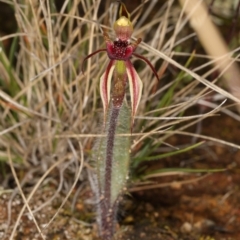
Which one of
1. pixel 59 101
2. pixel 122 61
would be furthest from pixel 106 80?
pixel 59 101

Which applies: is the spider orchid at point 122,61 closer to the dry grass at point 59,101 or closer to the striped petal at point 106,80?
the striped petal at point 106,80

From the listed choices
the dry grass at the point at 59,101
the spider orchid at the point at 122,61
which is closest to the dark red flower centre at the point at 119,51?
the spider orchid at the point at 122,61

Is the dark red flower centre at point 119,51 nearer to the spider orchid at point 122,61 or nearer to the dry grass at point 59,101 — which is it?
the spider orchid at point 122,61

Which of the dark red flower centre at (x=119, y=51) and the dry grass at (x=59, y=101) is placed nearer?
the dark red flower centre at (x=119, y=51)

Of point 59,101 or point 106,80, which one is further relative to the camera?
point 59,101

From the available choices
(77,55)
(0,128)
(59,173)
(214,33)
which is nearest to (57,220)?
(59,173)

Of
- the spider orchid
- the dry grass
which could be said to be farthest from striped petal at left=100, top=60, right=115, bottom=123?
the dry grass

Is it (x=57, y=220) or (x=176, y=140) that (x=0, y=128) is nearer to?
(x=57, y=220)

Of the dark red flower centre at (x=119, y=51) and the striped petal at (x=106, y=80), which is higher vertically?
the dark red flower centre at (x=119, y=51)

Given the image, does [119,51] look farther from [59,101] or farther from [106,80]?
[59,101]

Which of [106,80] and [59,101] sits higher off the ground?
[106,80]

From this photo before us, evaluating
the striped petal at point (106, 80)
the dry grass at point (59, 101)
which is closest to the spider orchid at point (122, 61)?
the striped petal at point (106, 80)

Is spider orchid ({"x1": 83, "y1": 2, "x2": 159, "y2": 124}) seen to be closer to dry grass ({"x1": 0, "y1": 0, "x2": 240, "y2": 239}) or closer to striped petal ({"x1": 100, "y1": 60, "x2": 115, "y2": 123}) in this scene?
striped petal ({"x1": 100, "y1": 60, "x2": 115, "y2": 123})
